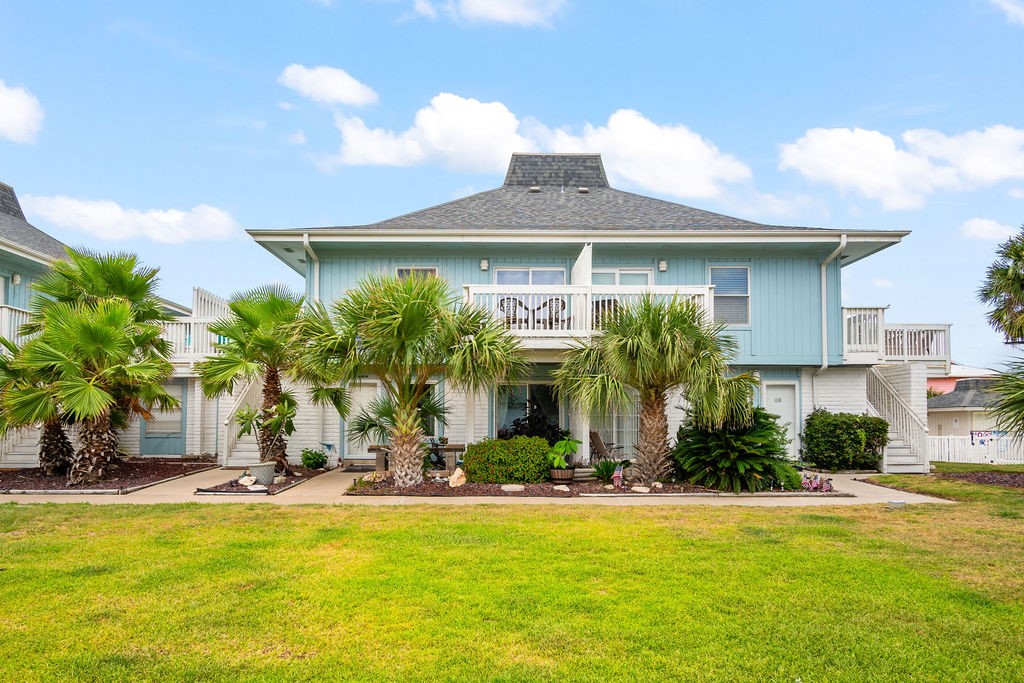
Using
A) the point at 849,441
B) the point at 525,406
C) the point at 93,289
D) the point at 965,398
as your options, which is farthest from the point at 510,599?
the point at 965,398

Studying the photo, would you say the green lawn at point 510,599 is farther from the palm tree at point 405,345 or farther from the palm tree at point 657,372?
the palm tree at point 405,345

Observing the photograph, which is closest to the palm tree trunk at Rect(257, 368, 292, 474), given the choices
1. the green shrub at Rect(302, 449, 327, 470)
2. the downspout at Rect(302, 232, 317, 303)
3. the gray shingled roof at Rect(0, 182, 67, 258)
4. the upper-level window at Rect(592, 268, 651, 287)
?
the green shrub at Rect(302, 449, 327, 470)

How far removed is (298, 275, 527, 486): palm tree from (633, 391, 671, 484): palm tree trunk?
2.55m

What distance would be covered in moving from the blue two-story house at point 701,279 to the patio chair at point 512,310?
1.82 m

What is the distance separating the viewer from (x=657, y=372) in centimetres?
1048

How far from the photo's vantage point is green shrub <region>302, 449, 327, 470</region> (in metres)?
13.7

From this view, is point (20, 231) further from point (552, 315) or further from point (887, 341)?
point (887, 341)

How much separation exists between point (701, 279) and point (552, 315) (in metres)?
4.61

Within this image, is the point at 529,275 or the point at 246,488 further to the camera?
the point at 529,275

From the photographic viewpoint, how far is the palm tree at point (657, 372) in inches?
399

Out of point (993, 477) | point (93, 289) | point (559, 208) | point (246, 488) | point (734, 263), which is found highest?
point (559, 208)

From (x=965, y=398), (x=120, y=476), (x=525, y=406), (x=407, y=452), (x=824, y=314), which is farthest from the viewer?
(x=965, y=398)

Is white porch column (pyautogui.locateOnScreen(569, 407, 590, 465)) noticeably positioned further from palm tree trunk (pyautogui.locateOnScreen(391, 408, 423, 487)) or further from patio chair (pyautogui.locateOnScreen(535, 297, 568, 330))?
palm tree trunk (pyautogui.locateOnScreen(391, 408, 423, 487))

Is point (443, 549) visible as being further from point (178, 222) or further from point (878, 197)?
point (178, 222)
